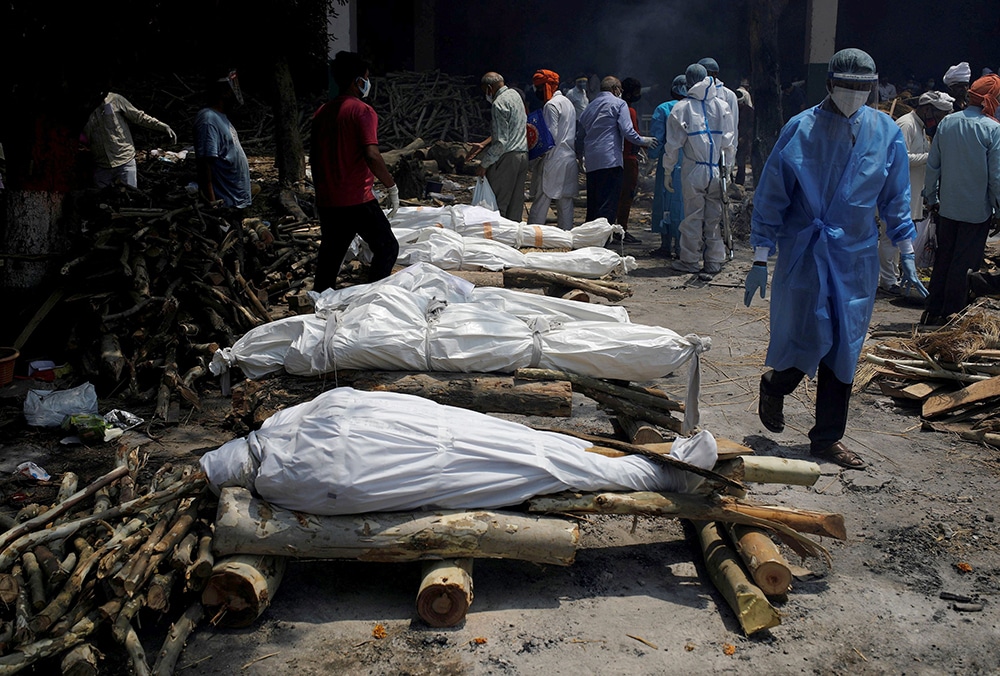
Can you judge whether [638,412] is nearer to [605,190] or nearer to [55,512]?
[55,512]

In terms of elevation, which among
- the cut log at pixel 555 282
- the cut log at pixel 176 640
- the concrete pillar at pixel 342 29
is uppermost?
the concrete pillar at pixel 342 29

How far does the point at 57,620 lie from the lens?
9.45ft

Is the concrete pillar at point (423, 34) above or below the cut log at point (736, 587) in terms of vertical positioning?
above

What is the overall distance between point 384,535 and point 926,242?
268 inches

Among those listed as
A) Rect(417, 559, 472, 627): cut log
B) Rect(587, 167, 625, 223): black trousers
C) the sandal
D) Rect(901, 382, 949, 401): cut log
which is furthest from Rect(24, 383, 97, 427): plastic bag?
Rect(587, 167, 625, 223): black trousers

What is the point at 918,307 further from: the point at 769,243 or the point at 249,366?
the point at 249,366

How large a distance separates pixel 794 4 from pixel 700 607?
2008 cm

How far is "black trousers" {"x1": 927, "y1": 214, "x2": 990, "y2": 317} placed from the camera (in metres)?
6.72

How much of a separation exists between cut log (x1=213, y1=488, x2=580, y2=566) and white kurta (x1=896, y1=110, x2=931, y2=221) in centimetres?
622

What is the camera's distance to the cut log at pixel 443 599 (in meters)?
2.99

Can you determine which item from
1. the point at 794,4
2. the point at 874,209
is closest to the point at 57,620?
the point at 874,209

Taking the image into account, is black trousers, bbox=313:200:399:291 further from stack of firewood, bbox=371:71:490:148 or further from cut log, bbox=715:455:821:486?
stack of firewood, bbox=371:71:490:148

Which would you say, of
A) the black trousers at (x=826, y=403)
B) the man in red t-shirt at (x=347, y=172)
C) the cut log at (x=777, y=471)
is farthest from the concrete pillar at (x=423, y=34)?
the cut log at (x=777, y=471)

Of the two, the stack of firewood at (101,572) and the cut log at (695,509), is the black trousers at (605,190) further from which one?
the stack of firewood at (101,572)
